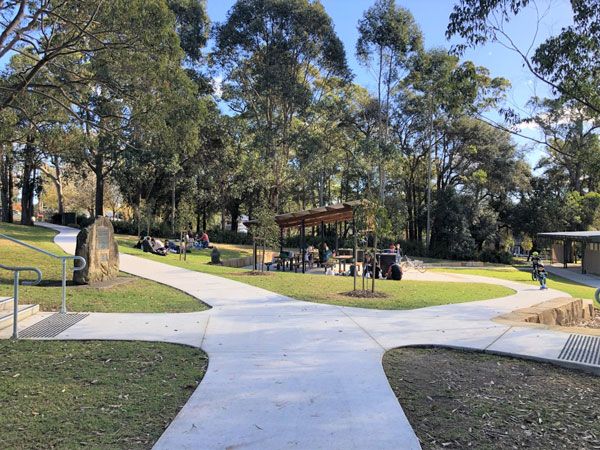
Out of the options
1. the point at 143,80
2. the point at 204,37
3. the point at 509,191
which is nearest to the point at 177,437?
the point at 143,80

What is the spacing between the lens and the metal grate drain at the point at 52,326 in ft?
20.2

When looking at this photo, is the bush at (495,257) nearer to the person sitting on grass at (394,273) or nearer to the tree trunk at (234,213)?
the person sitting on grass at (394,273)

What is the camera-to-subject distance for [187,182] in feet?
134

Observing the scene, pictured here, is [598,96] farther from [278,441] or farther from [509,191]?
[509,191]

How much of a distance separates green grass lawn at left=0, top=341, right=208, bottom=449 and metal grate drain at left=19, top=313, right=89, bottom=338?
1.57 feet

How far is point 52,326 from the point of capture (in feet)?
21.9

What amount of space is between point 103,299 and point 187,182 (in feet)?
107

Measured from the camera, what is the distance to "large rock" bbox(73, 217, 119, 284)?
10.4m

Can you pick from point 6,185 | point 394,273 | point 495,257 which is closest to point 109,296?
point 394,273

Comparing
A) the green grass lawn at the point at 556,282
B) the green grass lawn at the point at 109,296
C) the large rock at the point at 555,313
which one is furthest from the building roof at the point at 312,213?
the green grass lawn at the point at 109,296

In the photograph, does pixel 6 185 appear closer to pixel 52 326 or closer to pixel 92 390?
pixel 52 326

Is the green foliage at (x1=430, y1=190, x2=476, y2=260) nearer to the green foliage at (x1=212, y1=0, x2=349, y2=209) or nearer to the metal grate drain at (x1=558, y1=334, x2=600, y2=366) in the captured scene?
the green foliage at (x1=212, y1=0, x2=349, y2=209)

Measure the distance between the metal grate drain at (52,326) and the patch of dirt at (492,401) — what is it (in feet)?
14.1

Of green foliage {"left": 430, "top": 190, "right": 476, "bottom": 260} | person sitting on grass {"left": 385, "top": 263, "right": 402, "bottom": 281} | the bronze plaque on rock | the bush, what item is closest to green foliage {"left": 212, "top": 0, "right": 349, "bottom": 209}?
green foliage {"left": 430, "top": 190, "right": 476, "bottom": 260}
